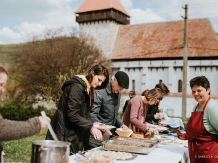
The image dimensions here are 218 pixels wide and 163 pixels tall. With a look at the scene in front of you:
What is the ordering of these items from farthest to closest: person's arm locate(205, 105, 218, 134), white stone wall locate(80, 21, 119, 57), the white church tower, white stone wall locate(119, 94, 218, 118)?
the white church tower < white stone wall locate(80, 21, 119, 57) < white stone wall locate(119, 94, 218, 118) < person's arm locate(205, 105, 218, 134)

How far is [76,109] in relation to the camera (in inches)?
125

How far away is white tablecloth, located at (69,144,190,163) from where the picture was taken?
306 cm

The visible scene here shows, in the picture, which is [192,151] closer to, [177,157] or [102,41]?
[177,157]

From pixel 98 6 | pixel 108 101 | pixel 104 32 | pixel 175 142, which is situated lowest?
pixel 175 142

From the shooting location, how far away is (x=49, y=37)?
104 ft

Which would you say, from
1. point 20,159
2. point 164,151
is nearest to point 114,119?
point 164,151

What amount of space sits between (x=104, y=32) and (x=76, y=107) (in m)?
34.4

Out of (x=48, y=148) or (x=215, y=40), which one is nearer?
(x=48, y=148)

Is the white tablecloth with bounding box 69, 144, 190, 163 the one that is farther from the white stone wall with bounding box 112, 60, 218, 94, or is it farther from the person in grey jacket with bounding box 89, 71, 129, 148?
the white stone wall with bounding box 112, 60, 218, 94

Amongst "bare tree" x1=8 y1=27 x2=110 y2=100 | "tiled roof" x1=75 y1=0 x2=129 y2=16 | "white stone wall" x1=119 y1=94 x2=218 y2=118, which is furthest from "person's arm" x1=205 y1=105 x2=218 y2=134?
"tiled roof" x1=75 y1=0 x2=129 y2=16

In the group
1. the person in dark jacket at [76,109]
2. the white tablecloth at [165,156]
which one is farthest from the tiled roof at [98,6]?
the person in dark jacket at [76,109]

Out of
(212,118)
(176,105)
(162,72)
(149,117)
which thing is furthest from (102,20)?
(212,118)

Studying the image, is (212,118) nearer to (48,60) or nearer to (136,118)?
(136,118)

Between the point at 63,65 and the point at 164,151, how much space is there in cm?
2603
